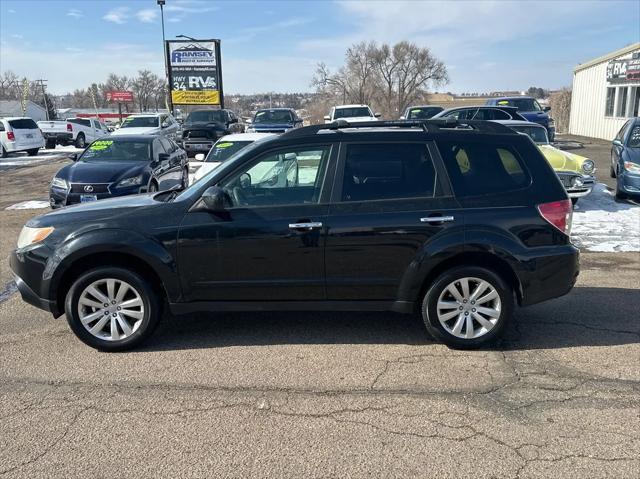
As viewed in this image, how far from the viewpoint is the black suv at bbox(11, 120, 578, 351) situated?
4.20 metres

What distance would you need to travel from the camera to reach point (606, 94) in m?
27.3

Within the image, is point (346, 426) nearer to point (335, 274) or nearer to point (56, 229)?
point (335, 274)

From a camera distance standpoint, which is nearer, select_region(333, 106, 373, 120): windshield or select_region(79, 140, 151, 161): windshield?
select_region(79, 140, 151, 161): windshield

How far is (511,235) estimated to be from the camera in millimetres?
4223

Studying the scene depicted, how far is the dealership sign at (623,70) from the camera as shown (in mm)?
23484

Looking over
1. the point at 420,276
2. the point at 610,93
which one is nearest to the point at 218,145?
the point at 420,276

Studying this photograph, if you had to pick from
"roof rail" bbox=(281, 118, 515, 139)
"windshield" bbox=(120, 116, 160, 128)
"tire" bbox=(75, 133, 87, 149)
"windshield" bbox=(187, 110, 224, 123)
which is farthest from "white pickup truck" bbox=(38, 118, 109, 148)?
"roof rail" bbox=(281, 118, 515, 139)

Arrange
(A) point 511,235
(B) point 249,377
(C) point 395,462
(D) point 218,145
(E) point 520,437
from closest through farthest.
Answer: (C) point 395,462 → (E) point 520,437 → (B) point 249,377 → (A) point 511,235 → (D) point 218,145

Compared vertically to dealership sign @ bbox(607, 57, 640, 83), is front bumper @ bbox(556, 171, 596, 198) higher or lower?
lower

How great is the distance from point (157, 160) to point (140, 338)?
731cm

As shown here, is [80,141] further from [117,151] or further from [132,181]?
[132,181]

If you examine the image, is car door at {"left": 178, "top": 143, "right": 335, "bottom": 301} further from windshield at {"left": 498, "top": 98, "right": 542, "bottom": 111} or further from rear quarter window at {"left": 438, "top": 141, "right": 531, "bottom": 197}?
windshield at {"left": 498, "top": 98, "right": 542, "bottom": 111}

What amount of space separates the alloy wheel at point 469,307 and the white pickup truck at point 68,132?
2833 centimetres

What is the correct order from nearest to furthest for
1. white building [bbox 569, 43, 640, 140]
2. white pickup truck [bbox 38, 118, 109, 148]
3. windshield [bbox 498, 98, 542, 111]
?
windshield [bbox 498, 98, 542, 111] < white building [bbox 569, 43, 640, 140] < white pickup truck [bbox 38, 118, 109, 148]
